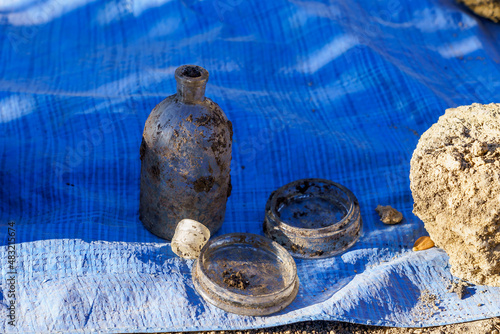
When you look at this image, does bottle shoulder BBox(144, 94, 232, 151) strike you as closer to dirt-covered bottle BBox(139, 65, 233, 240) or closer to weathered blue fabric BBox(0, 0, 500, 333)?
dirt-covered bottle BBox(139, 65, 233, 240)

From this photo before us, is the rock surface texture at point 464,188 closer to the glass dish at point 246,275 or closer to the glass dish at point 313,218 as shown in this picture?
the glass dish at point 313,218

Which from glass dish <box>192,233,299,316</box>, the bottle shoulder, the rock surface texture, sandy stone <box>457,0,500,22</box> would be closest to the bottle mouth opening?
the bottle shoulder

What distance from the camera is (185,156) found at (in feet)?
8.77

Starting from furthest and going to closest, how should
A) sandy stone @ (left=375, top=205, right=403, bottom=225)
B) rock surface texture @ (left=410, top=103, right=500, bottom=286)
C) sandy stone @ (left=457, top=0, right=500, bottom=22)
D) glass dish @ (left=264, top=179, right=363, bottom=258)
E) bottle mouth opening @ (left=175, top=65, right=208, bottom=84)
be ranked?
sandy stone @ (left=457, top=0, right=500, bottom=22)
sandy stone @ (left=375, top=205, right=403, bottom=225)
glass dish @ (left=264, top=179, right=363, bottom=258)
bottle mouth opening @ (left=175, top=65, right=208, bottom=84)
rock surface texture @ (left=410, top=103, right=500, bottom=286)

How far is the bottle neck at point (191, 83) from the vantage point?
2.59 meters

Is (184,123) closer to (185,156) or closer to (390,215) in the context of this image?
(185,156)

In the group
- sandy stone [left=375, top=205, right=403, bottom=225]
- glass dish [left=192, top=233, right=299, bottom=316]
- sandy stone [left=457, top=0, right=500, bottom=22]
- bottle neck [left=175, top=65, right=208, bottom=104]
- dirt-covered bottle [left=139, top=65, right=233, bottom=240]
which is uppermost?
sandy stone [left=457, top=0, right=500, bottom=22]

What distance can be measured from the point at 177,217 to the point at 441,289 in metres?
1.41

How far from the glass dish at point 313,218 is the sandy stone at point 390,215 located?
150 millimetres

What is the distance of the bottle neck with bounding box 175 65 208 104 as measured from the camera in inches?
102

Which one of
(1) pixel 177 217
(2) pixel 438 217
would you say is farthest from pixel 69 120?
(2) pixel 438 217

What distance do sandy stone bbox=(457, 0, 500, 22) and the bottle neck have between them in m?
3.17

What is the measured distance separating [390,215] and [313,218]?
17.6 inches

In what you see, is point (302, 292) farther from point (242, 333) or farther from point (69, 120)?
point (69, 120)
